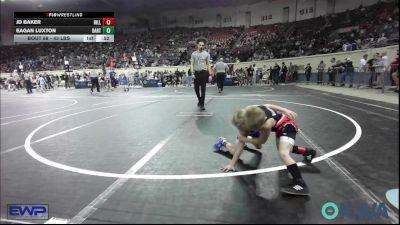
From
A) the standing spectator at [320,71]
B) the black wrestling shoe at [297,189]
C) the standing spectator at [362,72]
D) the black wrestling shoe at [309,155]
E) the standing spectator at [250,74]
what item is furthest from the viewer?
the standing spectator at [250,74]

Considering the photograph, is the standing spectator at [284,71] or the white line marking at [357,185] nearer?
the white line marking at [357,185]

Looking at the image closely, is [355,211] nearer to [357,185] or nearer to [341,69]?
[357,185]

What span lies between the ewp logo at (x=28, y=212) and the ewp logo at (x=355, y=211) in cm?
207

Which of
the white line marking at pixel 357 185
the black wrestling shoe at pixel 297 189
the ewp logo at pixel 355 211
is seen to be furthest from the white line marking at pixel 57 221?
the white line marking at pixel 357 185

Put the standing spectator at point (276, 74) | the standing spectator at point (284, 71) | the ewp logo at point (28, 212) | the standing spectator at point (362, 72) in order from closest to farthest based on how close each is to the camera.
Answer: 1. the ewp logo at point (28, 212)
2. the standing spectator at point (362, 72)
3. the standing spectator at point (276, 74)
4. the standing spectator at point (284, 71)

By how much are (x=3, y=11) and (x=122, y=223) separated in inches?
987

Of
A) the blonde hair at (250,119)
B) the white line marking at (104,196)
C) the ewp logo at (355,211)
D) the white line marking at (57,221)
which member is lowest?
the white line marking at (57,221)

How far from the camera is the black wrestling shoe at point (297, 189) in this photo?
7.79ft

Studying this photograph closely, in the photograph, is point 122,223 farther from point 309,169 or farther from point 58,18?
point 58,18
